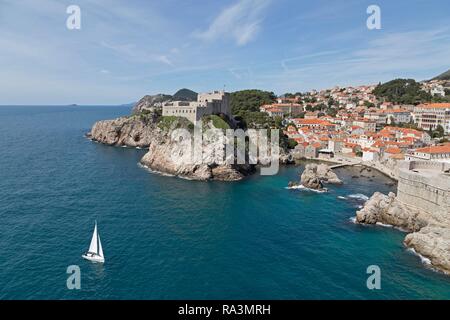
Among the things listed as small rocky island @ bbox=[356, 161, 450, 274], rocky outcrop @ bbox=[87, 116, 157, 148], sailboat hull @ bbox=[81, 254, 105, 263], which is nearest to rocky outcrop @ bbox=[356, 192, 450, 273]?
small rocky island @ bbox=[356, 161, 450, 274]

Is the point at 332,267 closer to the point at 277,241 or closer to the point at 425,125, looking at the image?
the point at 277,241

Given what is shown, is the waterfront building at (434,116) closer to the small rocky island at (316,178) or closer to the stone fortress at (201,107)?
the small rocky island at (316,178)

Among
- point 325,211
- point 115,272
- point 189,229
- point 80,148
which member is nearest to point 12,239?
point 115,272

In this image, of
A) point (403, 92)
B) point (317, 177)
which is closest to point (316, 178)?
point (317, 177)

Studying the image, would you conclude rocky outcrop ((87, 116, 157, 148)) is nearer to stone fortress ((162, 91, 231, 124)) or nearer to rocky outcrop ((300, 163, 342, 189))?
stone fortress ((162, 91, 231, 124))

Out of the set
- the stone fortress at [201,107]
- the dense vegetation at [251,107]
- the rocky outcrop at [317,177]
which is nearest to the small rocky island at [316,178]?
the rocky outcrop at [317,177]

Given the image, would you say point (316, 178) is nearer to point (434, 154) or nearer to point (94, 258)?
point (434, 154)
